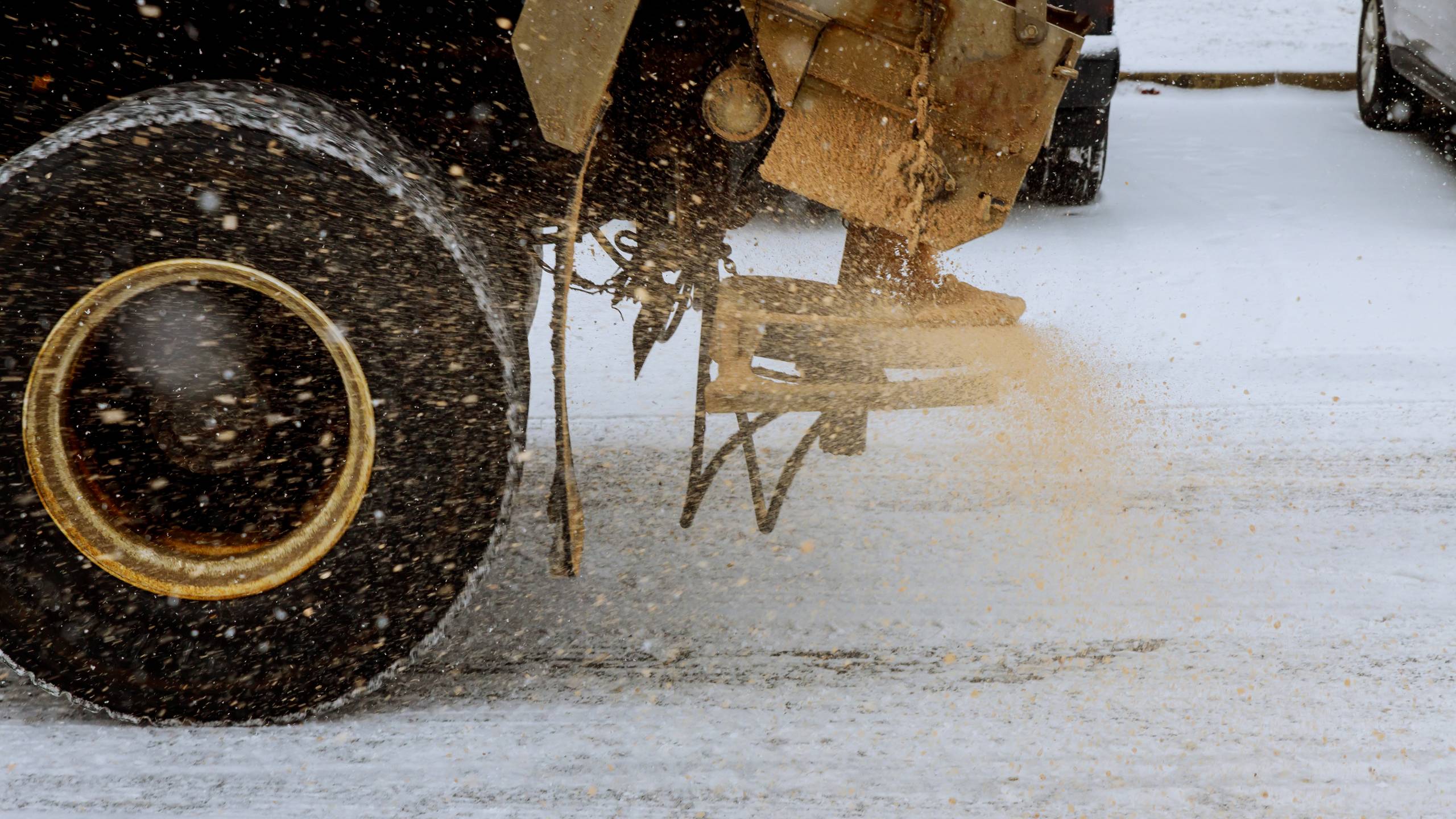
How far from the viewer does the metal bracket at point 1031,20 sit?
6.26 feet

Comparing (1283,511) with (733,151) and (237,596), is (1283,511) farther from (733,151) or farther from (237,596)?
(237,596)

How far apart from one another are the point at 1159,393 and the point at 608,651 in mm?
2233

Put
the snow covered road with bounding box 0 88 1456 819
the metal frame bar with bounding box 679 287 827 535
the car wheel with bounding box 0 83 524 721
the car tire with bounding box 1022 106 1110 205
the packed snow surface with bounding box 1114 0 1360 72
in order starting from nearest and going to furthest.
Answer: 1. the car wheel with bounding box 0 83 524 721
2. the snow covered road with bounding box 0 88 1456 819
3. the metal frame bar with bounding box 679 287 827 535
4. the car tire with bounding box 1022 106 1110 205
5. the packed snow surface with bounding box 1114 0 1360 72

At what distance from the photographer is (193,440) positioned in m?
2.04

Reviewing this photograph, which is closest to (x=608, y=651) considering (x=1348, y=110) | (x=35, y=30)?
(x=35, y=30)

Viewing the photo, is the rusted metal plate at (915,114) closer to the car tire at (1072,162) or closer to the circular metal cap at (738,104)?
the circular metal cap at (738,104)

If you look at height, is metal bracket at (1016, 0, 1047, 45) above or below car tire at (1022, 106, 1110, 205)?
above

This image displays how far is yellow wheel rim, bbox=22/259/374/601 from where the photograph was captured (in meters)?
1.79

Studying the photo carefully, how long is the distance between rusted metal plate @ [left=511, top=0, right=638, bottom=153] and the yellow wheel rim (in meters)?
0.55

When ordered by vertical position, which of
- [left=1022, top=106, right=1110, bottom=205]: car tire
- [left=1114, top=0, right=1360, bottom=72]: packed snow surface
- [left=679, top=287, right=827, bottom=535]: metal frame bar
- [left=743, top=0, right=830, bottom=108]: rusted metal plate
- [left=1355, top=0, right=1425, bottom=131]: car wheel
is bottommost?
[left=679, top=287, right=827, bottom=535]: metal frame bar

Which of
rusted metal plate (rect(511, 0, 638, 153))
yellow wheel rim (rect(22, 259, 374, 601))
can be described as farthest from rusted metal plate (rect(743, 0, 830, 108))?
yellow wheel rim (rect(22, 259, 374, 601))

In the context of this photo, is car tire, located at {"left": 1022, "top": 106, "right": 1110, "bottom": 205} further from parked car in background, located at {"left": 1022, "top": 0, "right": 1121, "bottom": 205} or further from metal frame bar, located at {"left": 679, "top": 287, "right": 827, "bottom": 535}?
metal frame bar, located at {"left": 679, "top": 287, "right": 827, "bottom": 535}

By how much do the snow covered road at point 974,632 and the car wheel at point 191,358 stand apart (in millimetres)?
211

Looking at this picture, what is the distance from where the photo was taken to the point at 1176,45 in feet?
25.8
